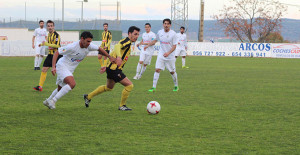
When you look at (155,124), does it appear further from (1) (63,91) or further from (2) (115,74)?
(1) (63,91)

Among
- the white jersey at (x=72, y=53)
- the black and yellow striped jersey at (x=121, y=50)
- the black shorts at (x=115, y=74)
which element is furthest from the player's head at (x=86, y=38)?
the black shorts at (x=115, y=74)

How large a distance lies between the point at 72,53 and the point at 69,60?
0.97ft

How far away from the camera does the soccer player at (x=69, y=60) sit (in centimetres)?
854

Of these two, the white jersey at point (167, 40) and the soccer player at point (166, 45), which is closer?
the soccer player at point (166, 45)

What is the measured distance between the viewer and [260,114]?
898cm

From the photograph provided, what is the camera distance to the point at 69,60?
29.6ft

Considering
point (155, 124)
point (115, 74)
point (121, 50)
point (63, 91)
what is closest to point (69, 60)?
point (63, 91)

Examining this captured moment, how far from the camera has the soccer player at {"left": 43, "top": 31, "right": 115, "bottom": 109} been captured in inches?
336

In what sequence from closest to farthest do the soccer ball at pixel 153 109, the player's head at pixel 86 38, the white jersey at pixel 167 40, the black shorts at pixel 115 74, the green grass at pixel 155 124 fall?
1. the green grass at pixel 155 124
2. the player's head at pixel 86 38
3. the soccer ball at pixel 153 109
4. the black shorts at pixel 115 74
5. the white jersey at pixel 167 40

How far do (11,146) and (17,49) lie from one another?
31.3 metres

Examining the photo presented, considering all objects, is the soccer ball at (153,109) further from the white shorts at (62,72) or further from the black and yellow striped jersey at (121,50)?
the white shorts at (62,72)

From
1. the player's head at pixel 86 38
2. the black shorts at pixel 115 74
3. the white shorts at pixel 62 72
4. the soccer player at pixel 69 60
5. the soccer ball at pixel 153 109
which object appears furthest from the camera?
the black shorts at pixel 115 74

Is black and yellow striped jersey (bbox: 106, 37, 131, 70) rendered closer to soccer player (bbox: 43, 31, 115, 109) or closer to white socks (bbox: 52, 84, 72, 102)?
soccer player (bbox: 43, 31, 115, 109)

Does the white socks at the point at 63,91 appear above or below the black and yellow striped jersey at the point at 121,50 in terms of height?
below
